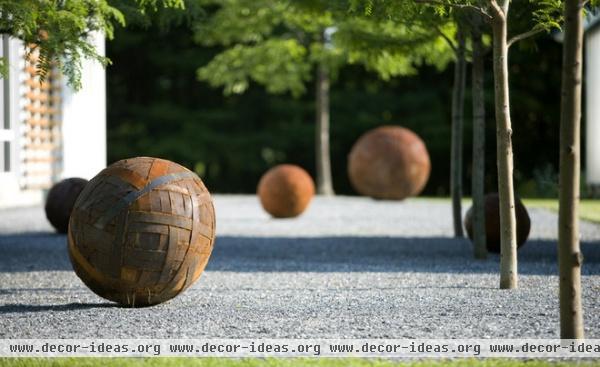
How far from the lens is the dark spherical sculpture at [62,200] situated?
43.1 feet

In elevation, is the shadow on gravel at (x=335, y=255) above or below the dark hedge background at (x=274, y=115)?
below

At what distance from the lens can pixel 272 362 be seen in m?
5.07

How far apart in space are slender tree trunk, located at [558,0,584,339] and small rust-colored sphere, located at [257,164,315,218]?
11565 mm

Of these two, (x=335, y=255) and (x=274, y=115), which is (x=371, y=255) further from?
(x=274, y=115)

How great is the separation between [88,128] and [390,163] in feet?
23.6

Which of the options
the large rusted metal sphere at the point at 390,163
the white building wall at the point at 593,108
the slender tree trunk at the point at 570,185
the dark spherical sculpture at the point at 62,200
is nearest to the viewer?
the slender tree trunk at the point at 570,185

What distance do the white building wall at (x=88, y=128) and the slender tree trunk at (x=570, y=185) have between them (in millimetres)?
14718

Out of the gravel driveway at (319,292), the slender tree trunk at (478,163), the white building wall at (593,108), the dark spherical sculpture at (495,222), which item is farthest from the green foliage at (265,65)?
the slender tree trunk at (478,163)

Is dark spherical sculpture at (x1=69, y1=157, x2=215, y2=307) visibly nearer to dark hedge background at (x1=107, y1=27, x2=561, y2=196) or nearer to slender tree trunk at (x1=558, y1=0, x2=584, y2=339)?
slender tree trunk at (x1=558, y1=0, x2=584, y2=339)

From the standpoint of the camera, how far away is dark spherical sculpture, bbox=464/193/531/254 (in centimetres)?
1088

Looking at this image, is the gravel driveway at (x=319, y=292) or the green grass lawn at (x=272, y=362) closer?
the green grass lawn at (x=272, y=362)

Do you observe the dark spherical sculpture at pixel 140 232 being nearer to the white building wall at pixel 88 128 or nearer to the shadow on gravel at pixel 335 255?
the shadow on gravel at pixel 335 255

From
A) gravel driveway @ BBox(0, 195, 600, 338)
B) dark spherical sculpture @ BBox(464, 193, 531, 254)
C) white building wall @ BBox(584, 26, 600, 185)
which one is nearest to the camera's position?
gravel driveway @ BBox(0, 195, 600, 338)

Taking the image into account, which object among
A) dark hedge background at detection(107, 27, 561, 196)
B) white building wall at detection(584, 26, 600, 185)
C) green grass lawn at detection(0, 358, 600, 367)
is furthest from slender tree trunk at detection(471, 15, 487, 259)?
dark hedge background at detection(107, 27, 561, 196)
